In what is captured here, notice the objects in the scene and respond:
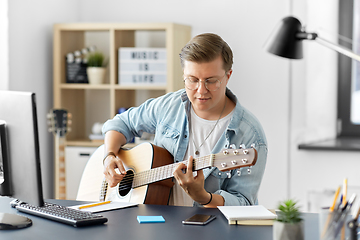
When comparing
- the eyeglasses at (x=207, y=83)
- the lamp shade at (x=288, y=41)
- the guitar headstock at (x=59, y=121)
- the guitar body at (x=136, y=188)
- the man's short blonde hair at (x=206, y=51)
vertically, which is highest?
the lamp shade at (x=288, y=41)

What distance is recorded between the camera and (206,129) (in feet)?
5.84

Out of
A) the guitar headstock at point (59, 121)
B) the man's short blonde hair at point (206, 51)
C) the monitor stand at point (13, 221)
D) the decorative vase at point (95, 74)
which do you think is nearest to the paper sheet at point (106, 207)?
the monitor stand at point (13, 221)

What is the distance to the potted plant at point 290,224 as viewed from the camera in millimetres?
963

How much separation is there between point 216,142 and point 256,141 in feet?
0.53

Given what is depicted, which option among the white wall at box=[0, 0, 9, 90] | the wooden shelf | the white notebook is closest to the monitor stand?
the white notebook

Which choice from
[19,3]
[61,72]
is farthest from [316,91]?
[19,3]

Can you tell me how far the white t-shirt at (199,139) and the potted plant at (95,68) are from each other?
148 centimetres

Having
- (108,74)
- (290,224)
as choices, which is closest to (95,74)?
(108,74)

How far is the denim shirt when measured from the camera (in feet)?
5.36

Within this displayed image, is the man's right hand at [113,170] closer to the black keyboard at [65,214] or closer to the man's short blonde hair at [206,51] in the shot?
the black keyboard at [65,214]

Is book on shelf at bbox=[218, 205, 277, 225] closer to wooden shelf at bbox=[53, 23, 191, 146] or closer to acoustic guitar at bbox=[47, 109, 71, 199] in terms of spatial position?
wooden shelf at bbox=[53, 23, 191, 146]

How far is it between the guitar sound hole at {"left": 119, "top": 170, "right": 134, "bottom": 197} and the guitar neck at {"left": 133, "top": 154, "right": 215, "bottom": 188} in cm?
3

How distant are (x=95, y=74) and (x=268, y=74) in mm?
1200

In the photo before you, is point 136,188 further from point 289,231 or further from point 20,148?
point 289,231
